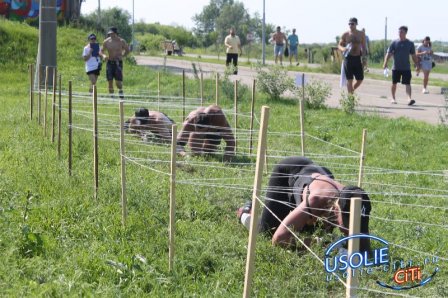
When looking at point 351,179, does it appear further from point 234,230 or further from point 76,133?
point 76,133

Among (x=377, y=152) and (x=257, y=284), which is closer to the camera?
(x=257, y=284)

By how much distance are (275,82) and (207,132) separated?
7.31 meters

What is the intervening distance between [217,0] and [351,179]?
89253 millimetres

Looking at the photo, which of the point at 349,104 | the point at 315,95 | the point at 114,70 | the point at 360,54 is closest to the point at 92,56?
the point at 114,70

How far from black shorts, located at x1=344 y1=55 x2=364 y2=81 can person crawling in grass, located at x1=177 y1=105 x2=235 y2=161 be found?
6269 millimetres

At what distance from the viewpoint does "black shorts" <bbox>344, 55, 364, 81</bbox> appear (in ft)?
53.7

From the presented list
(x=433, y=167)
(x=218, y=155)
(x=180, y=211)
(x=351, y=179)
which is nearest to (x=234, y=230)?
(x=180, y=211)

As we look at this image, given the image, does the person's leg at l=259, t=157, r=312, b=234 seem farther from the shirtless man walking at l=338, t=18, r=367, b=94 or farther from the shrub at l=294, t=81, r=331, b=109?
the shirtless man walking at l=338, t=18, r=367, b=94

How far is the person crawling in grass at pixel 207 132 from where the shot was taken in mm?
10547

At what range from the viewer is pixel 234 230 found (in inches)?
283

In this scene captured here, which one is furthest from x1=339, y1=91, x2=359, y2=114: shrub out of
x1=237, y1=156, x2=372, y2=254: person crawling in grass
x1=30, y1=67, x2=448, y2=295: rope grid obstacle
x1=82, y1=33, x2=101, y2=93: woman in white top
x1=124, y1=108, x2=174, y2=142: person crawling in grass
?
x1=237, y1=156, x2=372, y2=254: person crawling in grass

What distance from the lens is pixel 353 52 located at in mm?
16328

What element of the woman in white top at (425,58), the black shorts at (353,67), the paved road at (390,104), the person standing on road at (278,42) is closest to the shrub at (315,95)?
the black shorts at (353,67)

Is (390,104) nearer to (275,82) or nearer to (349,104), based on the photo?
(275,82)
